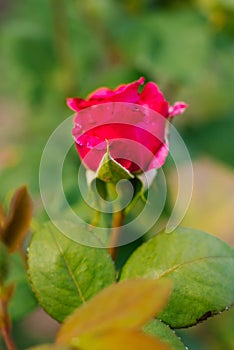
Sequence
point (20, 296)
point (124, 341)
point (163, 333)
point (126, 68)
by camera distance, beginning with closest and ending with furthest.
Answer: point (124, 341), point (163, 333), point (20, 296), point (126, 68)

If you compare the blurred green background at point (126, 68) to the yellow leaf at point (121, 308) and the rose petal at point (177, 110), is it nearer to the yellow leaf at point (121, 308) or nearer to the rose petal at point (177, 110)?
the rose petal at point (177, 110)

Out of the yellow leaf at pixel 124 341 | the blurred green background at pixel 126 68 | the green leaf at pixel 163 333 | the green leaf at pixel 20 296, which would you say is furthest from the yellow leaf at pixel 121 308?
the blurred green background at pixel 126 68

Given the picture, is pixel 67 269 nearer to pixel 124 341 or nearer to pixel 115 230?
pixel 115 230

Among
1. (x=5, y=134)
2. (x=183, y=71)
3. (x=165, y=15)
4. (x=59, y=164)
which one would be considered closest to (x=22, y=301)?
(x=59, y=164)

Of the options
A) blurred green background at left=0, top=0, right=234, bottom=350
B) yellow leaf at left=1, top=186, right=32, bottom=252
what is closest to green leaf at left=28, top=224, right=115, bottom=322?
yellow leaf at left=1, top=186, right=32, bottom=252

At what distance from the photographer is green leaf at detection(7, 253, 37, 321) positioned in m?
0.60

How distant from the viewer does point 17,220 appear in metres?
0.48

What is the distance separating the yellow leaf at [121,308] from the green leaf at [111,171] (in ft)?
0.44

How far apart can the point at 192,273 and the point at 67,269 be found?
8 cm

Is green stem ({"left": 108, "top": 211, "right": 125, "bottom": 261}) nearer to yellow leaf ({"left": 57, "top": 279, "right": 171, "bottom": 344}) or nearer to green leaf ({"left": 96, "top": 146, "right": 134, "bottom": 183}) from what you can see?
green leaf ({"left": 96, "top": 146, "right": 134, "bottom": 183})

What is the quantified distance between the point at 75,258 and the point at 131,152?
0.08 m

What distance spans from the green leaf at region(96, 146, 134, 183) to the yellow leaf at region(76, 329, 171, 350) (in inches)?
6.3

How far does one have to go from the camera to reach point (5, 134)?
146 cm

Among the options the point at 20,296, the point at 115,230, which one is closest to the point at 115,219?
the point at 115,230
